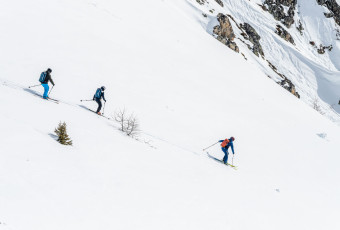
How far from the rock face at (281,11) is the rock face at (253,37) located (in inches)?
609

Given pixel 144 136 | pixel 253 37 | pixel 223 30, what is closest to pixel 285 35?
pixel 253 37

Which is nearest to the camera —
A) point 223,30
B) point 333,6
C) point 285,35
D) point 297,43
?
point 223,30

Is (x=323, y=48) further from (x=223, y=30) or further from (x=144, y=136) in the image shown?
(x=144, y=136)

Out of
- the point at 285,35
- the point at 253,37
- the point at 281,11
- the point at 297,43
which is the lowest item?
the point at 253,37

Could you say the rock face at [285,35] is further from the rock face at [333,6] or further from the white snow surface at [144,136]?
the white snow surface at [144,136]

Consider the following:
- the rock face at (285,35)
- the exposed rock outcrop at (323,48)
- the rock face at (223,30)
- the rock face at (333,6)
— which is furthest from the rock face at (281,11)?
the rock face at (223,30)

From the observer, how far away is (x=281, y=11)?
262ft

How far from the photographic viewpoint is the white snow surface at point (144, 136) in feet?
21.3

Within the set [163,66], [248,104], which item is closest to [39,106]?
[163,66]

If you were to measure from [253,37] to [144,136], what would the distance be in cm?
5820

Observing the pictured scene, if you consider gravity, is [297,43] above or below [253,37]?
above

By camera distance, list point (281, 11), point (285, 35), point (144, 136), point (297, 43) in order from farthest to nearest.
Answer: point (281, 11)
point (297, 43)
point (285, 35)
point (144, 136)

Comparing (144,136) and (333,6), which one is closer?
(144,136)

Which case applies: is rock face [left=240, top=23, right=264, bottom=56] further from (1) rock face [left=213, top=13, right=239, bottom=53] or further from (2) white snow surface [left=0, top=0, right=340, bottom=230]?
(2) white snow surface [left=0, top=0, right=340, bottom=230]
